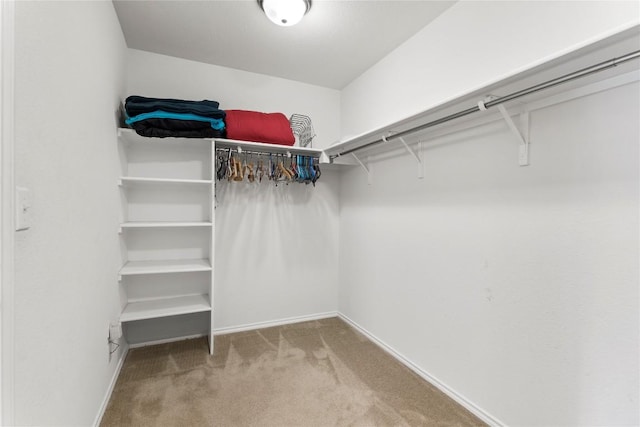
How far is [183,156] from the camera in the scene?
2549 mm

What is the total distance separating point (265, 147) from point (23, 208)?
71.1 inches

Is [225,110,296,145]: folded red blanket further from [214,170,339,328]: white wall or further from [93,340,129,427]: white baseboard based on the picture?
[93,340,129,427]: white baseboard

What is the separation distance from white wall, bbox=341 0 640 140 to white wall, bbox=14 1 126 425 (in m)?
1.61

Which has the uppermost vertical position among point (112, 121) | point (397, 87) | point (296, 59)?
point (296, 59)

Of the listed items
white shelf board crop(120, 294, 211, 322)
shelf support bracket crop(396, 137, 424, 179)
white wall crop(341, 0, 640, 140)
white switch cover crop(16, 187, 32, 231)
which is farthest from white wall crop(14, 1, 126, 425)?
shelf support bracket crop(396, 137, 424, 179)

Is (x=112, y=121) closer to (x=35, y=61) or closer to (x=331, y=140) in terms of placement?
(x=35, y=61)

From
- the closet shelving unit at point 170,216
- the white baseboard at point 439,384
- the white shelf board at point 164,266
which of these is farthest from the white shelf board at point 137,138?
the white baseboard at point 439,384

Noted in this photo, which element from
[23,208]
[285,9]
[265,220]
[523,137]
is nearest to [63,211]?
[23,208]

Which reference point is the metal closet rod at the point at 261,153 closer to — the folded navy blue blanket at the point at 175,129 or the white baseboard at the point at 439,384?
the folded navy blue blanket at the point at 175,129

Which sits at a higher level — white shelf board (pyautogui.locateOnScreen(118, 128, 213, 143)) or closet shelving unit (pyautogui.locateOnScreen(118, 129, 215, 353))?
white shelf board (pyautogui.locateOnScreen(118, 128, 213, 143))

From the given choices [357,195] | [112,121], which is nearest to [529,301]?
[357,195]

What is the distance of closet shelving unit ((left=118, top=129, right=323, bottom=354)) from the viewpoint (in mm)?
2307

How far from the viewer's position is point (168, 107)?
2.12m

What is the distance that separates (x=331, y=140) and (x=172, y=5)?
177 cm
